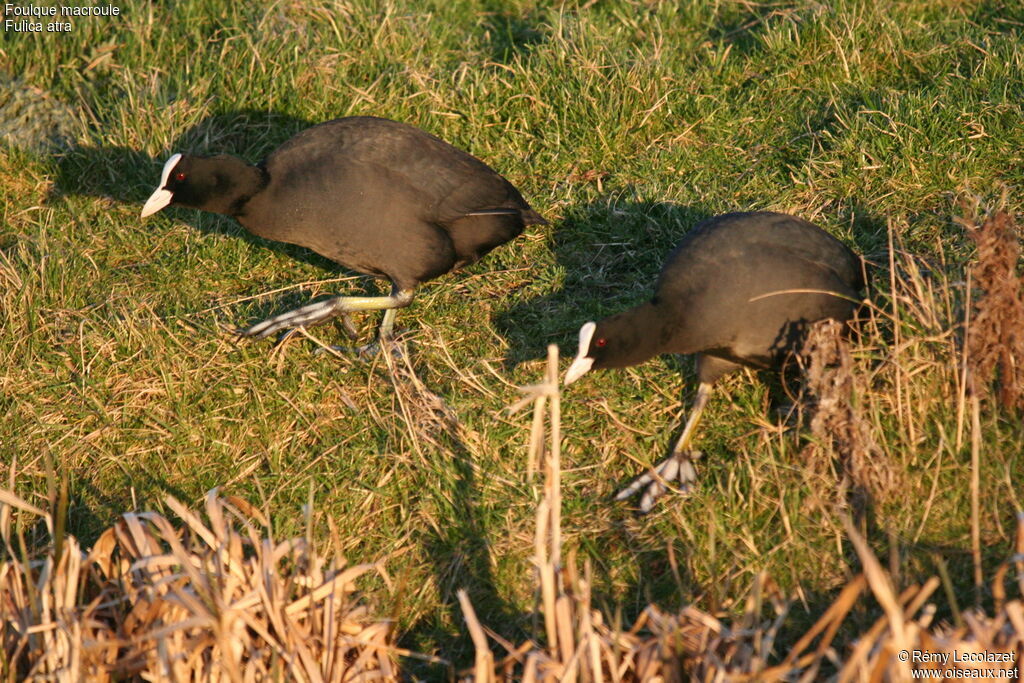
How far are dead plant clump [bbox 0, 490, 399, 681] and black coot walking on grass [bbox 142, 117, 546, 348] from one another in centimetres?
133

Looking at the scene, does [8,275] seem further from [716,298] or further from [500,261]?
[716,298]

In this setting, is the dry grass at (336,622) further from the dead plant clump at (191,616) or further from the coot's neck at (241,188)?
the coot's neck at (241,188)

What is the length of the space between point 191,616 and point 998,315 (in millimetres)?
2557

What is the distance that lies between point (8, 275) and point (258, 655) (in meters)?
2.34

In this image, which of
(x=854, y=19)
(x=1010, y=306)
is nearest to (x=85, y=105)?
(x=854, y=19)

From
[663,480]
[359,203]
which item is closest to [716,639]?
[663,480]

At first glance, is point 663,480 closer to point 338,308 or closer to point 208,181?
point 338,308

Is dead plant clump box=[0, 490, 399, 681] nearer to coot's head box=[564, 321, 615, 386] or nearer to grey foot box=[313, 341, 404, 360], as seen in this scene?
coot's head box=[564, 321, 615, 386]

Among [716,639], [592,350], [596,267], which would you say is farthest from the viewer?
[596,267]

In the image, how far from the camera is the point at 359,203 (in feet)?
13.9

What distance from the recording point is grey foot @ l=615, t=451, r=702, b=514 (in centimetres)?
349

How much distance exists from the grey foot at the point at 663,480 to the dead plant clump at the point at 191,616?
95 cm

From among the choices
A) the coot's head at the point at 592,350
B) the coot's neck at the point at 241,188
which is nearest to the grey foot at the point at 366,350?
the coot's neck at the point at 241,188

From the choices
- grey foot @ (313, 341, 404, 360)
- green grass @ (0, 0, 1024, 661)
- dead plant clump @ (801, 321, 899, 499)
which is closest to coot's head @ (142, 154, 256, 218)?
green grass @ (0, 0, 1024, 661)
